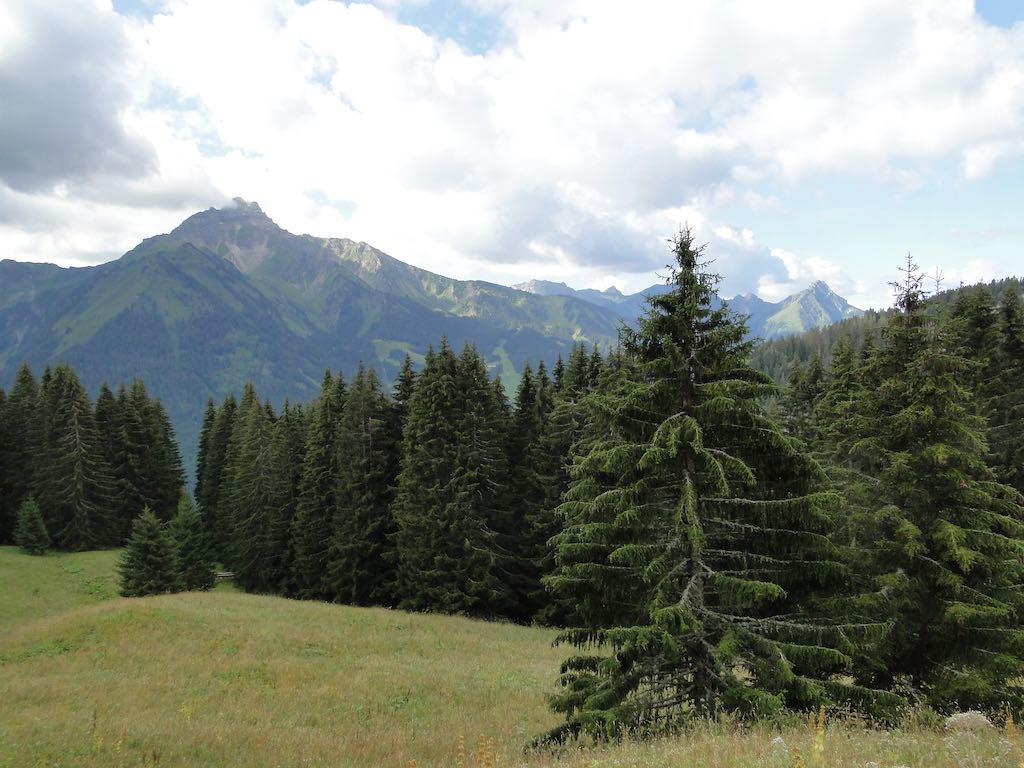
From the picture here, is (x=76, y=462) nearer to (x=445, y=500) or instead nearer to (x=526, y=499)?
(x=445, y=500)

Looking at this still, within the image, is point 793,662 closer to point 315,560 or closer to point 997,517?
point 997,517

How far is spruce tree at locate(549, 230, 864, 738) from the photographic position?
364 inches

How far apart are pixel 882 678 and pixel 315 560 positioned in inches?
1551

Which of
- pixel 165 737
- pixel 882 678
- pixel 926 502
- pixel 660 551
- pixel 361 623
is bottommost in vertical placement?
pixel 361 623

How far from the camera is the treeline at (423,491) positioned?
3647 cm

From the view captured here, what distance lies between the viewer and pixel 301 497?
44.7 metres

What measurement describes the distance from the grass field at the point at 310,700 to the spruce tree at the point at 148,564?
35.8ft

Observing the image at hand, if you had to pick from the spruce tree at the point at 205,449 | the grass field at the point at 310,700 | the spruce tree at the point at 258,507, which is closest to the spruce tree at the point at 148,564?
the spruce tree at the point at 258,507

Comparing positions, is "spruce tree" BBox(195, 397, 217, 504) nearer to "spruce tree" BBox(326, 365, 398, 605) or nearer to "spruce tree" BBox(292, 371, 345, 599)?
"spruce tree" BBox(292, 371, 345, 599)

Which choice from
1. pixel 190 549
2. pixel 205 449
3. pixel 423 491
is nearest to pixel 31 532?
pixel 190 549

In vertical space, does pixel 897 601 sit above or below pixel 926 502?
below

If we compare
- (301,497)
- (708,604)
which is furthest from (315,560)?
(708,604)

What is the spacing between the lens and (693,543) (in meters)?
9.51

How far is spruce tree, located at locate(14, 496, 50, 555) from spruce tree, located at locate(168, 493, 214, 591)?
13441mm
